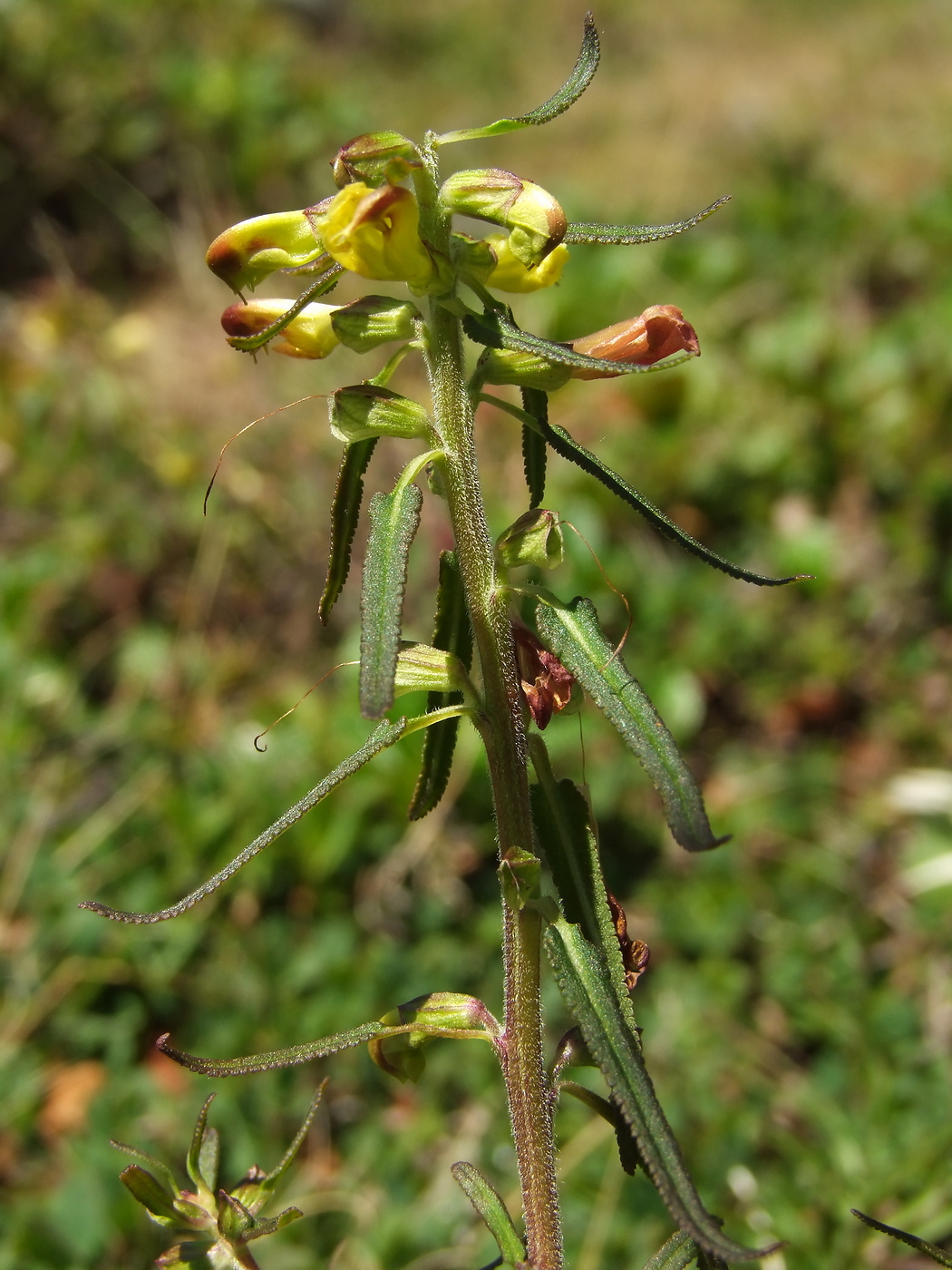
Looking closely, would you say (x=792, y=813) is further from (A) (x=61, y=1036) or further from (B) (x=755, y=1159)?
(A) (x=61, y=1036)

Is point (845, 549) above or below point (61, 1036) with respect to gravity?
above

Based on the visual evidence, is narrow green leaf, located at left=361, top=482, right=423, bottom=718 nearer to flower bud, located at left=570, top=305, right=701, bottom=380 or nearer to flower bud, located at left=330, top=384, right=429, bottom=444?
flower bud, located at left=330, top=384, right=429, bottom=444

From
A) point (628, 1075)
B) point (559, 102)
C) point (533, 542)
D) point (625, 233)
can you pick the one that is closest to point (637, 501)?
point (533, 542)

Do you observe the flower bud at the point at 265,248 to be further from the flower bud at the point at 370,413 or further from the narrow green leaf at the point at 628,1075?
the narrow green leaf at the point at 628,1075

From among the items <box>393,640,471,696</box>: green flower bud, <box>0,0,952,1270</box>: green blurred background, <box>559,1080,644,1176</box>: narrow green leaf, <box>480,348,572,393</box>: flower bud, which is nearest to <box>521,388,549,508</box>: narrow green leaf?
<box>480,348,572,393</box>: flower bud

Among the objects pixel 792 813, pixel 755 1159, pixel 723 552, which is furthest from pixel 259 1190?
pixel 723 552

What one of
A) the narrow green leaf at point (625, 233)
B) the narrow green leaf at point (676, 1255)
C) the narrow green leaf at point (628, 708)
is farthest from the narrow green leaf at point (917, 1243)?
the narrow green leaf at point (625, 233)
